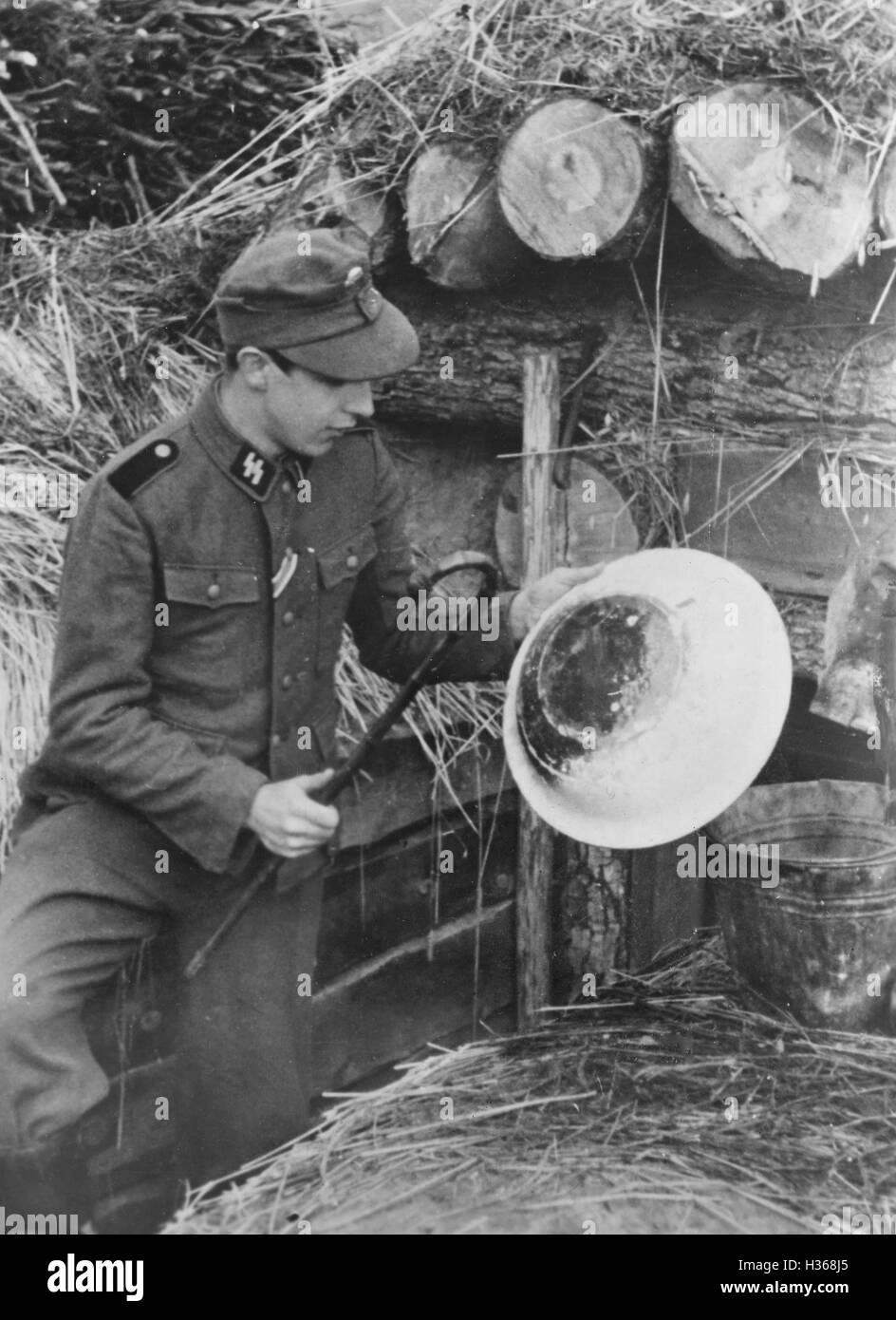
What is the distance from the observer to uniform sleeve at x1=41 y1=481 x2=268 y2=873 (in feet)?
9.21

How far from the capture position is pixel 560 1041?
154 inches

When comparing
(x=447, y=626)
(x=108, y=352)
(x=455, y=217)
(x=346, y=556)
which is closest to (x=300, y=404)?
(x=346, y=556)

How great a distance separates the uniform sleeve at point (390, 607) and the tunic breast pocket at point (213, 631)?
0.35 m

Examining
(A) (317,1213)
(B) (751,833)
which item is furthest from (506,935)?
(A) (317,1213)

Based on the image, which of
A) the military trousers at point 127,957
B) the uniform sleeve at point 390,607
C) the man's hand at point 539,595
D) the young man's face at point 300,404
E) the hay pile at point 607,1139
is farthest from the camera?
the uniform sleeve at point 390,607

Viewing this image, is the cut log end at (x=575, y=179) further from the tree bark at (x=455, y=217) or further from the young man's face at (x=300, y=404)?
the young man's face at (x=300, y=404)

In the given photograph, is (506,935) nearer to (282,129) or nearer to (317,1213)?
(317,1213)

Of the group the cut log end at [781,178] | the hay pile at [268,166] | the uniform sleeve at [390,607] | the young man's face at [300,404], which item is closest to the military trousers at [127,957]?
the hay pile at [268,166]

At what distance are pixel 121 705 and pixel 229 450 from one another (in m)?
0.57

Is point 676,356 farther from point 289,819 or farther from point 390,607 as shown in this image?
point 289,819

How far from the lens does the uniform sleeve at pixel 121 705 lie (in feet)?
9.21

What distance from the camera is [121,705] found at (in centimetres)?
286

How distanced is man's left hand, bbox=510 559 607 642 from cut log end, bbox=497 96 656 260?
84 centimetres

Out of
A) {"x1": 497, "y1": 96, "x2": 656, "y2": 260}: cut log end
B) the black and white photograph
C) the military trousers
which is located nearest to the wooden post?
the black and white photograph
